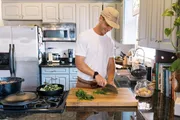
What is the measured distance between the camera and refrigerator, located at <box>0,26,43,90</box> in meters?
3.78

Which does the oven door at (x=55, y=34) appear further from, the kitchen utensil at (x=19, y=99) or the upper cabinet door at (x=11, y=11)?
the kitchen utensil at (x=19, y=99)

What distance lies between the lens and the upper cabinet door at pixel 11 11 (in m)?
4.13

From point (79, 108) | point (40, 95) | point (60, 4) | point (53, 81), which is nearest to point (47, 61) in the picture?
point (53, 81)

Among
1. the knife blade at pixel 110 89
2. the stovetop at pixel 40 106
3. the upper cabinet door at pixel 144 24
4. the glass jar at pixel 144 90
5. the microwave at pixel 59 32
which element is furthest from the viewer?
the microwave at pixel 59 32

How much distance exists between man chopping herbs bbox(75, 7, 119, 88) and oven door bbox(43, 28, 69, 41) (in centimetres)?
202

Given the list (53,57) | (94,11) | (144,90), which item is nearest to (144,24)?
(144,90)

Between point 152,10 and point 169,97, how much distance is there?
82cm

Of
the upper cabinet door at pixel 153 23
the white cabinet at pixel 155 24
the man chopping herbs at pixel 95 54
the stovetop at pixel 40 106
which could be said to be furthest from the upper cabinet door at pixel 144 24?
the stovetop at pixel 40 106

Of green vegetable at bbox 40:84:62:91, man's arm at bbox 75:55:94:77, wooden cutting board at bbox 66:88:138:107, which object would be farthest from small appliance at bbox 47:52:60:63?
wooden cutting board at bbox 66:88:138:107

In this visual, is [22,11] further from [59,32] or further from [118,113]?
[118,113]

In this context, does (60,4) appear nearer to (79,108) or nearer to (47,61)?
(47,61)

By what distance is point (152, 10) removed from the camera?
2004mm

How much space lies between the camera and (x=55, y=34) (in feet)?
13.5

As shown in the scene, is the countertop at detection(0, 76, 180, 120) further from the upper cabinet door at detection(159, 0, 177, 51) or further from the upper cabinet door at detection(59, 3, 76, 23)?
the upper cabinet door at detection(59, 3, 76, 23)
